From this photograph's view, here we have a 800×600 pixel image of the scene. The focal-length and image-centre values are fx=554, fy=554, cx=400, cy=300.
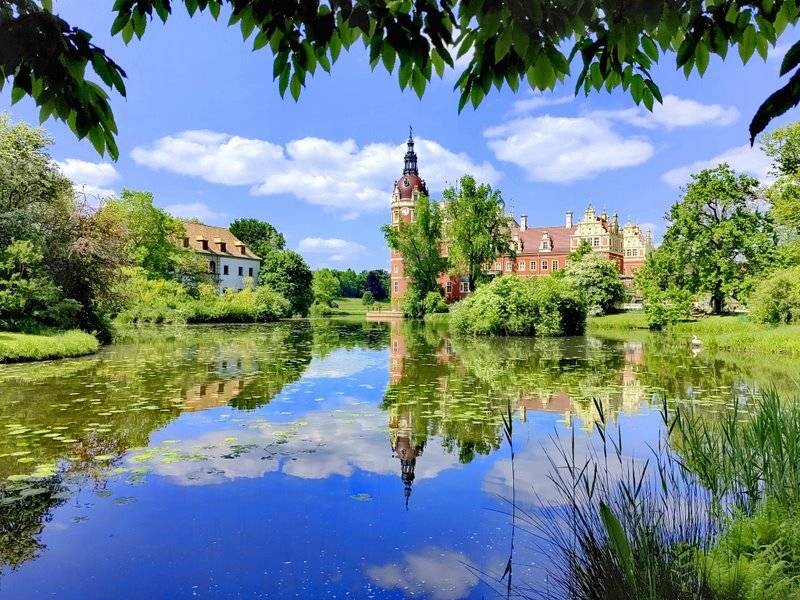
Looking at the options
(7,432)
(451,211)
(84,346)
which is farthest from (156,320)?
(7,432)

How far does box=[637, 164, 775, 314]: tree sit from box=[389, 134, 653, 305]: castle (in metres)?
24.2

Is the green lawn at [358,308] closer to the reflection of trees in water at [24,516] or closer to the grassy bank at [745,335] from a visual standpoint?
the grassy bank at [745,335]

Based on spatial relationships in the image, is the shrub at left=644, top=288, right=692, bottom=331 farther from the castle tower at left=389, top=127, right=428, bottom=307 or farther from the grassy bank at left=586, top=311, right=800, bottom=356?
the castle tower at left=389, top=127, right=428, bottom=307

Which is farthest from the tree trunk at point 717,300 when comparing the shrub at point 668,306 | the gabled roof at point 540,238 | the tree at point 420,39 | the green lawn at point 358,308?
the green lawn at point 358,308

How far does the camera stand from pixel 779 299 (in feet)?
66.7

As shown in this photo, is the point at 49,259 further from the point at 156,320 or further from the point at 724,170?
the point at 724,170

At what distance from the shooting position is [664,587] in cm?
238

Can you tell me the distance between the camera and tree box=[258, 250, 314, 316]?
47625 millimetres

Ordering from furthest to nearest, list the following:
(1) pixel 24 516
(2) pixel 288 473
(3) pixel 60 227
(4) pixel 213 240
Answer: (4) pixel 213 240
(3) pixel 60 227
(2) pixel 288 473
(1) pixel 24 516

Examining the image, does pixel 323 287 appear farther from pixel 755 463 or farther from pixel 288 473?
pixel 755 463

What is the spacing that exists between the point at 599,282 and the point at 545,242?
20578 mm

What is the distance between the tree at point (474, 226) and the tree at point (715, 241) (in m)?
11.6

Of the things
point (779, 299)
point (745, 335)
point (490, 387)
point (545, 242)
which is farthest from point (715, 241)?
point (545, 242)

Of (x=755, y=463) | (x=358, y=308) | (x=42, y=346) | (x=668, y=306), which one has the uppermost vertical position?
(x=358, y=308)
